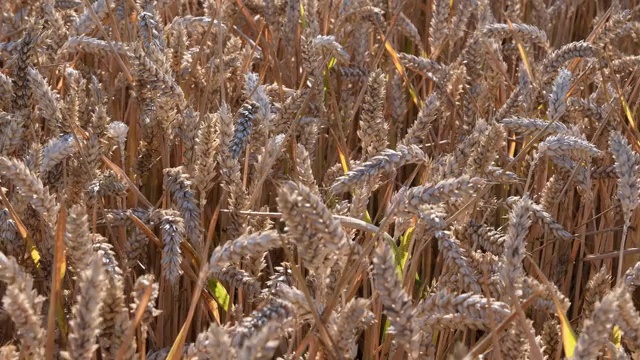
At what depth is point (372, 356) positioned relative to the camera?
4.44ft

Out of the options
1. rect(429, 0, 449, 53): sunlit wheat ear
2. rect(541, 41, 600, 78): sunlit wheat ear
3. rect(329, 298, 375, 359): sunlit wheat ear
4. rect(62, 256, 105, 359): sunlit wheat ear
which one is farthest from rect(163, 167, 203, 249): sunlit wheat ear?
rect(429, 0, 449, 53): sunlit wheat ear

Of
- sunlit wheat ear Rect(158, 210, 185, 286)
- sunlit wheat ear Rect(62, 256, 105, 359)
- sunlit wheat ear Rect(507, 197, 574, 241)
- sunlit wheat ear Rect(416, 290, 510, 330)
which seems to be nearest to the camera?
sunlit wheat ear Rect(62, 256, 105, 359)

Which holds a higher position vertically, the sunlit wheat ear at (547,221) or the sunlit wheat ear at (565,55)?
the sunlit wheat ear at (565,55)

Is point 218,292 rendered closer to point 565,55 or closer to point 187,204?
point 187,204

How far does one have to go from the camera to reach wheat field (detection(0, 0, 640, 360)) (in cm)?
104

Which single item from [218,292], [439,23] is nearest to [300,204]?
[218,292]

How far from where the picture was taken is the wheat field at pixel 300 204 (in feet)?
3.40

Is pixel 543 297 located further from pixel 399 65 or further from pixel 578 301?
pixel 399 65

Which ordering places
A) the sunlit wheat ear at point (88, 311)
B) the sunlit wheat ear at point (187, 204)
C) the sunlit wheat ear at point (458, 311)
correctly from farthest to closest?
the sunlit wheat ear at point (187, 204), the sunlit wheat ear at point (458, 311), the sunlit wheat ear at point (88, 311)

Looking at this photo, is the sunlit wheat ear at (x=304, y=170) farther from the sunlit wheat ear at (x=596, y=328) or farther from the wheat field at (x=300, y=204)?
the sunlit wheat ear at (x=596, y=328)

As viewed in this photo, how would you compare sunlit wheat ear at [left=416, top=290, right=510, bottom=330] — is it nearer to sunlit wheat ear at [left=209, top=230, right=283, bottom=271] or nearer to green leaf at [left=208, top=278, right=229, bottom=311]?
sunlit wheat ear at [left=209, top=230, right=283, bottom=271]

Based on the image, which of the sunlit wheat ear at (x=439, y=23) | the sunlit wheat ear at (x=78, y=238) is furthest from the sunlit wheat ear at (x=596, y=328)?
the sunlit wheat ear at (x=439, y=23)

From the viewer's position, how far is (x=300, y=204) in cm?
97

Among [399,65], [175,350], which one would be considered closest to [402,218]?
[175,350]
